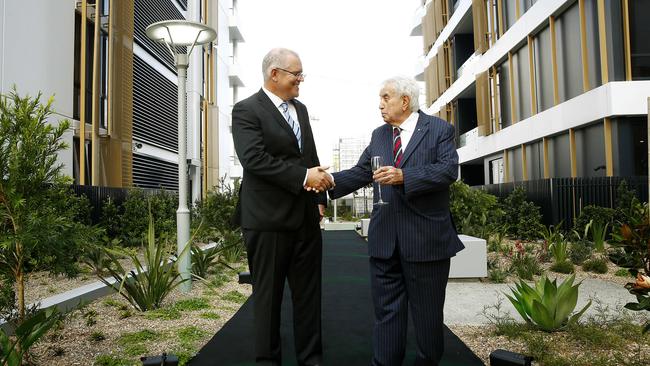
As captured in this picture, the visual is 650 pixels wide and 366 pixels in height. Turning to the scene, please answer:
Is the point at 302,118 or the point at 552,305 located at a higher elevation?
the point at 302,118

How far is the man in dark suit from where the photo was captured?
2912 mm

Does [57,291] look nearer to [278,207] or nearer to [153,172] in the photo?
[278,207]

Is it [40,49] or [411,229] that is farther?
[40,49]

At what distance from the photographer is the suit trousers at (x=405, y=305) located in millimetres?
2744

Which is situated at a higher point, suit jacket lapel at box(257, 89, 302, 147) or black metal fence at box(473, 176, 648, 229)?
suit jacket lapel at box(257, 89, 302, 147)

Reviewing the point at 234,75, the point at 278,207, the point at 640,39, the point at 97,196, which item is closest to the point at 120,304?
the point at 278,207

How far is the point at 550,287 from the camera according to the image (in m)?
3.84

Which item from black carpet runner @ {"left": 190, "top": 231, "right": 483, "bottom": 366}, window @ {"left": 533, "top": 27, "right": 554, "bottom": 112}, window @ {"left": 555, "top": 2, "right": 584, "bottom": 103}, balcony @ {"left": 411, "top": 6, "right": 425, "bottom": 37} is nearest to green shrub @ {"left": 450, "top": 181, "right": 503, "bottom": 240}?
black carpet runner @ {"left": 190, "top": 231, "right": 483, "bottom": 366}

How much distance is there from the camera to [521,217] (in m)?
11.4

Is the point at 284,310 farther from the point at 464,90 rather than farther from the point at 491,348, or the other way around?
the point at 464,90

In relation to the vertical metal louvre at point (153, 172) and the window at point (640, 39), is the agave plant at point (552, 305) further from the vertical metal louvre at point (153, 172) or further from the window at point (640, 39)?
the vertical metal louvre at point (153, 172)

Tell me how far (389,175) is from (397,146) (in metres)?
0.34

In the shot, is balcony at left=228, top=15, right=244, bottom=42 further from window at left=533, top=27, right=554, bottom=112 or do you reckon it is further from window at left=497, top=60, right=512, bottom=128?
window at left=533, top=27, right=554, bottom=112

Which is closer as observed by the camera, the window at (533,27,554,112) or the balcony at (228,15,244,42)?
the window at (533,27,554,112)
